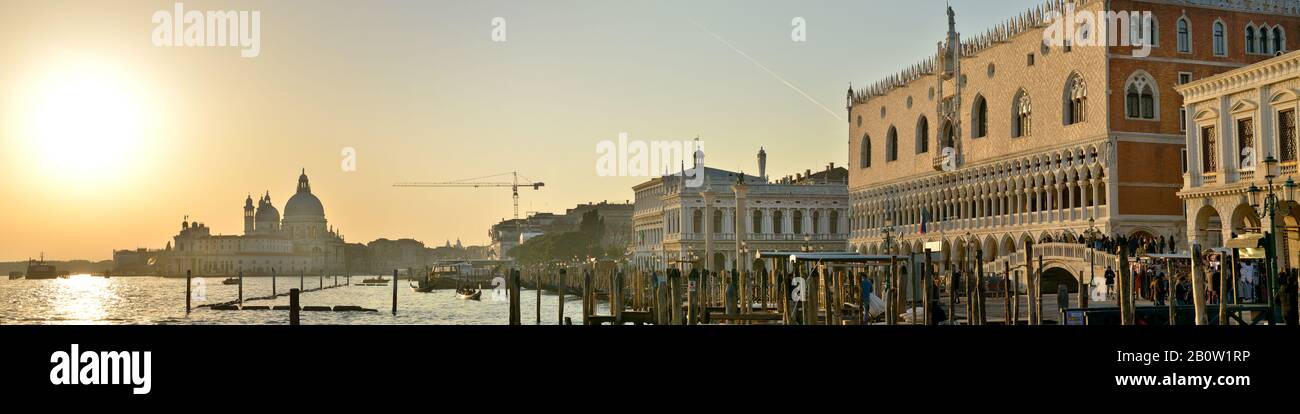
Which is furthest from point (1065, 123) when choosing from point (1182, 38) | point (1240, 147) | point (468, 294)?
point (468, 294)

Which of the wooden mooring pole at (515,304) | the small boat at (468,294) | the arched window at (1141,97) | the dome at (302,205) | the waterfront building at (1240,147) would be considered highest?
the dome at (302,205)

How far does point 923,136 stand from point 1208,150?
18318 mm

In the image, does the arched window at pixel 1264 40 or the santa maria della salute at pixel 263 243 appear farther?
the santa maria della salute at pixel 263 243

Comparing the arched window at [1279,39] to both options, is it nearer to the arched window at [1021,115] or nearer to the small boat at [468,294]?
the arched window at [1021,115]

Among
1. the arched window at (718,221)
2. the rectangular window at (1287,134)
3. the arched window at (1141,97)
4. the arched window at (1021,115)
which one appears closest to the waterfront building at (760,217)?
the arched window at (718,221)

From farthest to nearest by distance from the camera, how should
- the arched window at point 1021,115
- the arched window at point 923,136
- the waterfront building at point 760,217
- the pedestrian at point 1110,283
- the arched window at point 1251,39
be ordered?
the waterfront building at point 760,217, the arched window at point 923,136, the arched window at point 1021,115, the arched window at point 1251,39, the pedestrian at point 1110,283

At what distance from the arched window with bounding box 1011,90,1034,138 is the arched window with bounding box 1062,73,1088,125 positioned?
2004mm

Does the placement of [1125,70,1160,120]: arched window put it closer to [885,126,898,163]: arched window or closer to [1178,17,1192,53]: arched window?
[1178,17,1192,53]: arched window

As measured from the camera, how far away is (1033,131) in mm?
37438

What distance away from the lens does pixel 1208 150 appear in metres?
28.7

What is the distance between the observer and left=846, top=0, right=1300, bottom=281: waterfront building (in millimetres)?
33656

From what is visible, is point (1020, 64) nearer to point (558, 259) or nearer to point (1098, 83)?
point (1098, 83)

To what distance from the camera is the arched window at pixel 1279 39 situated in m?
34.6

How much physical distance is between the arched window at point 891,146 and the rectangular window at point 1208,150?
2096 centimetres
